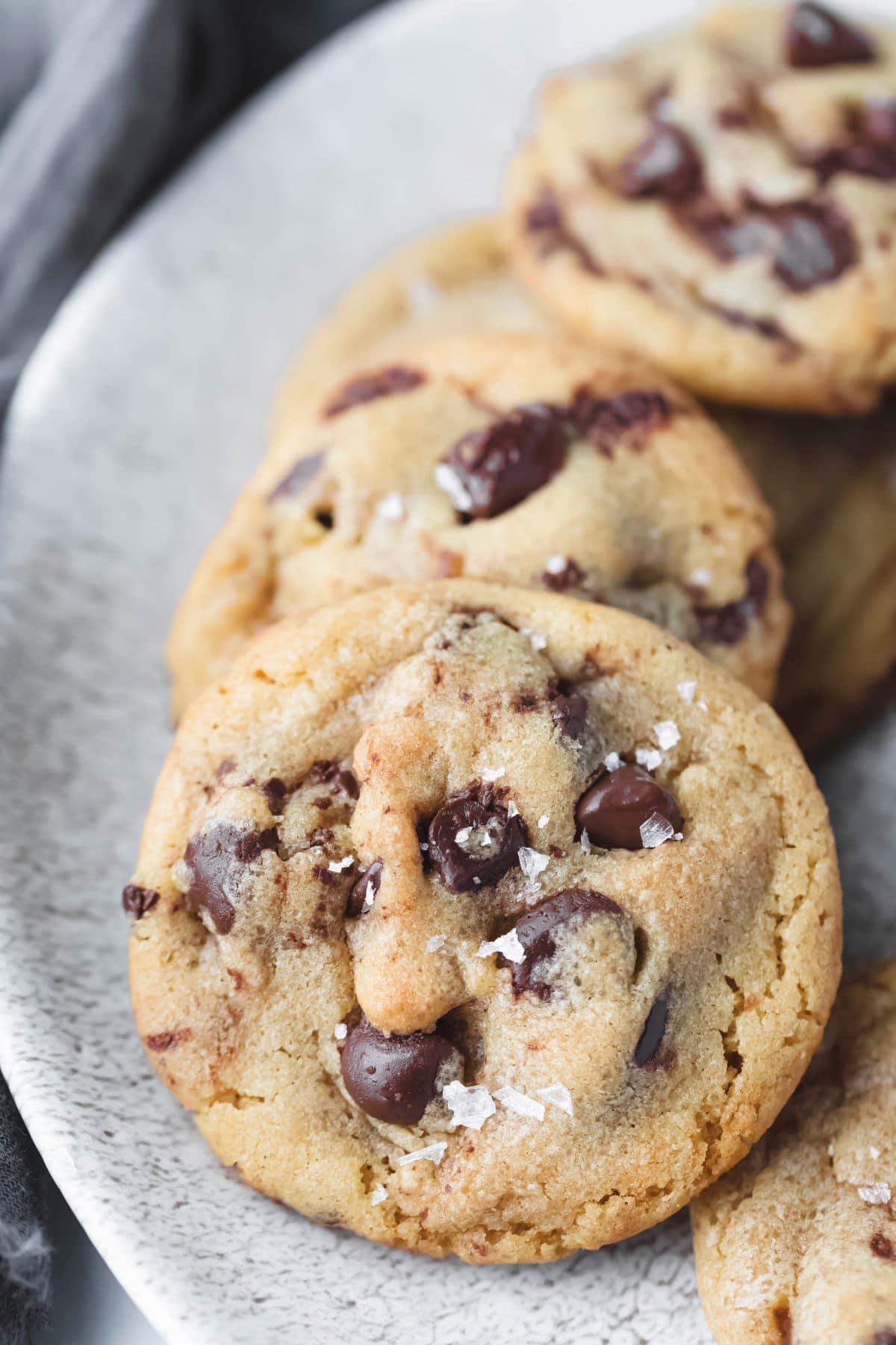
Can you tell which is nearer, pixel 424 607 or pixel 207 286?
pixel 424 607

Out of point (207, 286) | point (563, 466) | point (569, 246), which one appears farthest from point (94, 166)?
point (563, 466)

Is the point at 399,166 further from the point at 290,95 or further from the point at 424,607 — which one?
the point at 424,607

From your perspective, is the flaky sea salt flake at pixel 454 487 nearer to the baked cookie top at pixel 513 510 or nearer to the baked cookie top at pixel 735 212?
the baked cookie top at pixel 513 510

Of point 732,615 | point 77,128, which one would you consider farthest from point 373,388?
point 77,128

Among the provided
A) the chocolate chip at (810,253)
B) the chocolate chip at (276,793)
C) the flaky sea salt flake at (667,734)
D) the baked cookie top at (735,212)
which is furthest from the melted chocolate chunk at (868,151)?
the chocolate chip at (276,793)

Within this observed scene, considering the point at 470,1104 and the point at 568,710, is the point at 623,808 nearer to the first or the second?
the point at 568,710

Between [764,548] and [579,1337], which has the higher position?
[764,548]
